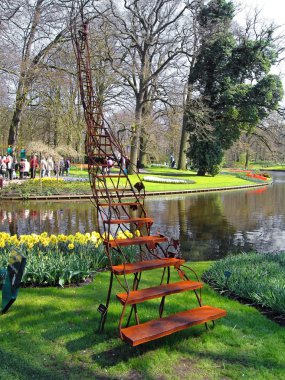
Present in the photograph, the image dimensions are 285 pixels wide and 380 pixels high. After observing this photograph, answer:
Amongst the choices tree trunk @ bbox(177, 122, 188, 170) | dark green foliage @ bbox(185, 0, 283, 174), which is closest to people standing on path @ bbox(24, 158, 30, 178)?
dark green foliage @ bbox(185, 0, 283, 174)

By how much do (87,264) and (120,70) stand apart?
25.0 metres

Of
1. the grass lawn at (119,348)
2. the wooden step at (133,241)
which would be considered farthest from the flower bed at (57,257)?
the wooden step at (133,241)

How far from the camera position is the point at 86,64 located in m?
4.79

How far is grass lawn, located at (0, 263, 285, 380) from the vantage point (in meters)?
3.28

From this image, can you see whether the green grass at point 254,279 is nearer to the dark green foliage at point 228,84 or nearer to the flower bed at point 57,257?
the flower bed at point 57,257

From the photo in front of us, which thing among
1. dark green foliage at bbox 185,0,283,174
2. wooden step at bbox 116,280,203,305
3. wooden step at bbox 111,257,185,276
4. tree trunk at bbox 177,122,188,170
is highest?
dark green foliage at bbox 185,0,283,174

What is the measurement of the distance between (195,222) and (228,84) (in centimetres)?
2261

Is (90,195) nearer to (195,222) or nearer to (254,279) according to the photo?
(195,222)

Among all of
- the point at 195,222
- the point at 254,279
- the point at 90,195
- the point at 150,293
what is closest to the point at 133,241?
the point at 150,293

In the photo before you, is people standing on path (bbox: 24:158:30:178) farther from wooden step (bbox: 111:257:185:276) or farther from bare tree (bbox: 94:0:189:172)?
wooden step (bbox: 111:257:185:276)

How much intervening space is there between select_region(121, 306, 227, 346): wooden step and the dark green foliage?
99.5ft

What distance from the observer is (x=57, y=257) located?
5840 millimetres

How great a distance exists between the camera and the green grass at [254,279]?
15.2 feet

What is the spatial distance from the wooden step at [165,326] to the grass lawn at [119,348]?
226 mm
